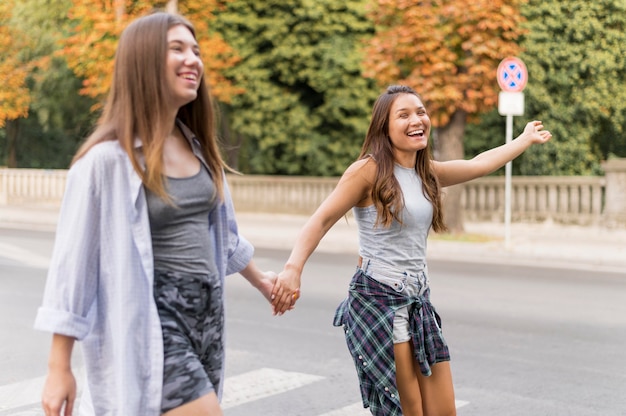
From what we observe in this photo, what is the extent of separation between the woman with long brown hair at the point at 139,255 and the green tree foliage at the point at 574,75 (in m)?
18.5

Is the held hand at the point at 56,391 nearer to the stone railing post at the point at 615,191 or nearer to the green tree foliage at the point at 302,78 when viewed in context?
the stone railing post at the point at 615,191

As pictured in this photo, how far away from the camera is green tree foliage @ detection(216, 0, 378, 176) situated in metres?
23.0

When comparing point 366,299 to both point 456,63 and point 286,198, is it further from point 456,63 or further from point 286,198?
point 286,198

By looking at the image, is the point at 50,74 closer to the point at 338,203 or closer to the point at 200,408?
the point at 338,203

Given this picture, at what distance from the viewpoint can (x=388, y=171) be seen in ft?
14.1

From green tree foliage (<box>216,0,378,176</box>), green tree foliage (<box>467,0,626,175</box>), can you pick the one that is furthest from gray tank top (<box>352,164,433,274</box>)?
green tree foliage (<box>216,0,378,176</box>)

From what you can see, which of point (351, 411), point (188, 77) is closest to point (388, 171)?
point (188, 77)

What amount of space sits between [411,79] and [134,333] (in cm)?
1511

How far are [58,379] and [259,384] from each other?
3847mm

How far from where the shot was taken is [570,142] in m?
21.0

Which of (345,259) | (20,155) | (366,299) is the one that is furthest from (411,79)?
(20,155)

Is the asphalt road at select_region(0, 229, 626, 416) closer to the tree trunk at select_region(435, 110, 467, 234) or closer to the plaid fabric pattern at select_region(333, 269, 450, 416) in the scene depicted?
the plaid fabric pattern at select_region(333, 269, 450, 416)

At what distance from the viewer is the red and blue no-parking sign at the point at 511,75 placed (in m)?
16.0

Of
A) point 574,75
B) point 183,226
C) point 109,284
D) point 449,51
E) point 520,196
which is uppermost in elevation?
point 449,51
